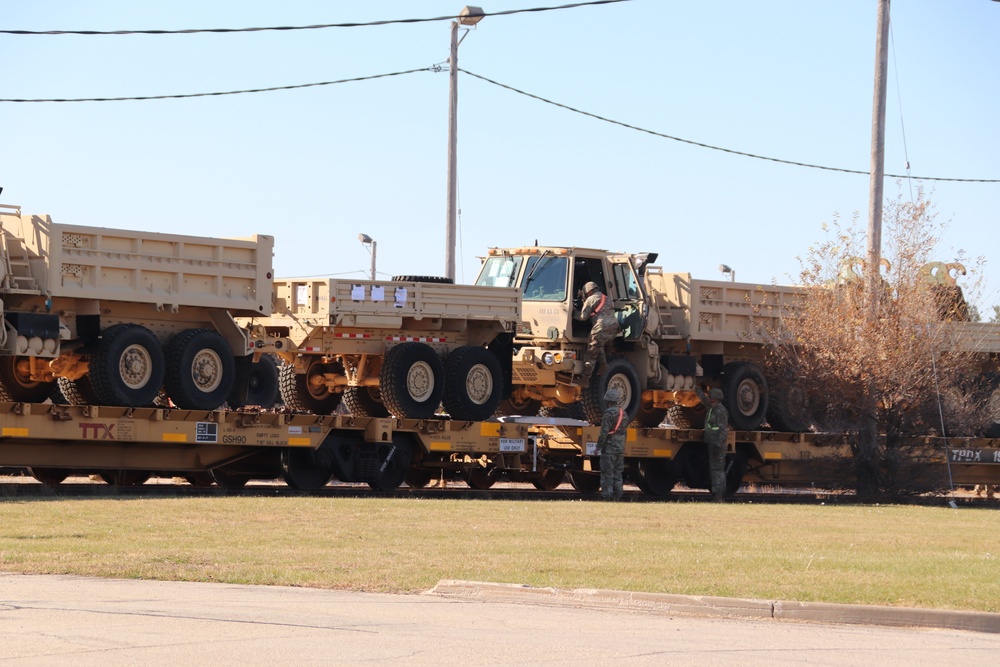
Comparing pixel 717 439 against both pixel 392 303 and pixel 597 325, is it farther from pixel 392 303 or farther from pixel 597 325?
pixel 392 303

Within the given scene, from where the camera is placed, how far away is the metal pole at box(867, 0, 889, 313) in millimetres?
24953

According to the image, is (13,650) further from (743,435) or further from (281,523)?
(743,435)

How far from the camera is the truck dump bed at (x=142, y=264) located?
62.8 feet

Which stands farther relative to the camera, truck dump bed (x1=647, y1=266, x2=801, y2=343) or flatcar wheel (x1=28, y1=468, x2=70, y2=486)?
truck dump bed (x1=647, y1=266, x2=801, y2=343)

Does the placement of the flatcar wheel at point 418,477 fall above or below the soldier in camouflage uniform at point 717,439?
below

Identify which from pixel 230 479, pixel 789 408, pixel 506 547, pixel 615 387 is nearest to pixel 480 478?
pixel 615 387

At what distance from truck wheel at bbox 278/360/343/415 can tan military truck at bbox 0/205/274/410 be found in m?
2.25

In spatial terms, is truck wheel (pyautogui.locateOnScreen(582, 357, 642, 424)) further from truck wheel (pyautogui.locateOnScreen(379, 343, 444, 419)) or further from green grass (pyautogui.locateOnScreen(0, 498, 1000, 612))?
green grass (pyautogui.locateOnScreen(0, 498, 1000, 612))

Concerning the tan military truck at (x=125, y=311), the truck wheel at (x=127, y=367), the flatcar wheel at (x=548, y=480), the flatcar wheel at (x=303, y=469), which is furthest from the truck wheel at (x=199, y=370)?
the flatcar wheel at (x=548, y=480)

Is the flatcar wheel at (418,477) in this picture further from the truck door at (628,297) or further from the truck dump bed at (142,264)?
the truck dump bed at (142,264)

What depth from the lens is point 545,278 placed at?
24.2 meters

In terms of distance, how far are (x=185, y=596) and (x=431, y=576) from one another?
83.0 inches

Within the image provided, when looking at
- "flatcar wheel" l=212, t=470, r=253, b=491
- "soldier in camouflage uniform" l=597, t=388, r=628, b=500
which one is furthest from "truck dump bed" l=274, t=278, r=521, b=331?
"flatcar wheel" l=212, t=470, r=253, b=491

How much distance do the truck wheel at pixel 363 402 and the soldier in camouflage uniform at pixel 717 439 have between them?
490cm
